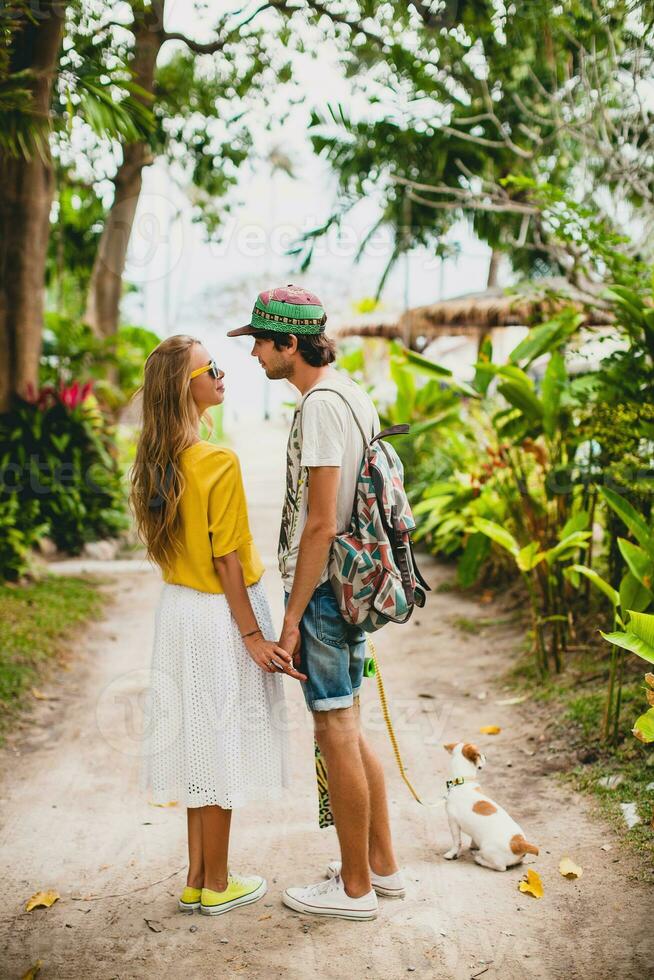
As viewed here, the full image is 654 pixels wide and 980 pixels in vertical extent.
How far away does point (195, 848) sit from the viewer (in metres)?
2.62

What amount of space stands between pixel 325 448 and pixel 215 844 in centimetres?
121

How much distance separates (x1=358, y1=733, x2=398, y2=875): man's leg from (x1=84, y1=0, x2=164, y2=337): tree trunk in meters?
7.89

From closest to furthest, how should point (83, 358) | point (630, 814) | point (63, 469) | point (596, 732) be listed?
1. point (630, 814)
2. point (596, 732)
3. point (63, 469)
4. point (83, 358)

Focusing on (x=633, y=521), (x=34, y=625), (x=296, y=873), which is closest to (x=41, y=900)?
(x=296, y=873)

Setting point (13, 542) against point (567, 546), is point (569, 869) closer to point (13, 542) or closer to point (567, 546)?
point (567, 546)

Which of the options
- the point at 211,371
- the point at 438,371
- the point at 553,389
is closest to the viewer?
the point at 211,371

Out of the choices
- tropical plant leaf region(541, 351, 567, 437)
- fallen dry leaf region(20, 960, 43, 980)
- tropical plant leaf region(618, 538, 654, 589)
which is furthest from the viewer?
tropical plant leaf region(541, 351, 567, 437)

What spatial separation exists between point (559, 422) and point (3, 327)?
16.1 feet

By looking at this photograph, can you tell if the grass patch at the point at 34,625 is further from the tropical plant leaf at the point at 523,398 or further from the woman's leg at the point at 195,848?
the tropical plant leaf at the point at 523,398

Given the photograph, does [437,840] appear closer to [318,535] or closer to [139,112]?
[318,535]

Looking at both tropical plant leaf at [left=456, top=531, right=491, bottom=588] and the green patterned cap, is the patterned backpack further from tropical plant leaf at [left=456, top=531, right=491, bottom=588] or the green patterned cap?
tropical plant leaf at [left=456, top=531, right=491, bottom=588]

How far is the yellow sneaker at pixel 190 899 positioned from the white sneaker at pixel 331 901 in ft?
0.84

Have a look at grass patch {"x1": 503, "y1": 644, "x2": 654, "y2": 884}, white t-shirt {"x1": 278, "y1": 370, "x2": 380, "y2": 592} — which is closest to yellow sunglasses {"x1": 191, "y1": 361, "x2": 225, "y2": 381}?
white t-shirt {"x1": 278, "y1": 370, "x2": 380, "y2": 592}

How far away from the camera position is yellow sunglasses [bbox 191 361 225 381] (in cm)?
251
